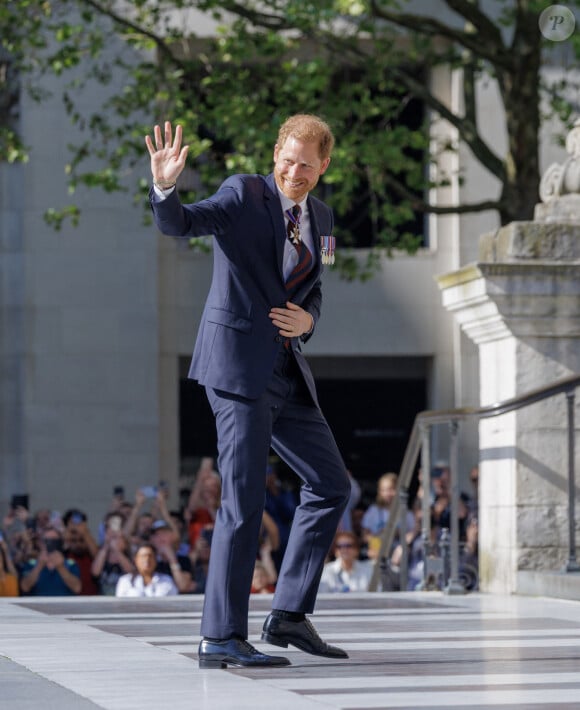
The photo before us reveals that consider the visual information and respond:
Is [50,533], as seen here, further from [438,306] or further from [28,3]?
[438,306]

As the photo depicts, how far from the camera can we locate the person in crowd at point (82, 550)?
1580cm

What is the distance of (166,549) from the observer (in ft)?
49.5

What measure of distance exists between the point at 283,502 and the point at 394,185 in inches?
153

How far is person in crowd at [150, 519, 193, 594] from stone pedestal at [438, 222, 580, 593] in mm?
4476

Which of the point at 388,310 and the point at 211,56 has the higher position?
the point at 211,56

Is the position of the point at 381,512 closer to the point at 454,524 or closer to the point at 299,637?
the point at 454,524

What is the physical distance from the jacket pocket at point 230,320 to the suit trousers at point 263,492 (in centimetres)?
18

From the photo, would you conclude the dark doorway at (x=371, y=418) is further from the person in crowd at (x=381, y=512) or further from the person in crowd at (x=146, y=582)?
the person in crowd at (x=146, y=582)

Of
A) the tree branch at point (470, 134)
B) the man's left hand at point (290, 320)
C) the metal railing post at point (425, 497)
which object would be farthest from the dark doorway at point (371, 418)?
the man's left hand at point (290, 320)

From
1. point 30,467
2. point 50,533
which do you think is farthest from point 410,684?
point 30,467

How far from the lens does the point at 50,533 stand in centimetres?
1596

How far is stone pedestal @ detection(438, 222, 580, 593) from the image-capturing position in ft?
34.8

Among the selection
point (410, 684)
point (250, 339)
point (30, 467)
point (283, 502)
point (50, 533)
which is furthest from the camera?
point (30, 467)

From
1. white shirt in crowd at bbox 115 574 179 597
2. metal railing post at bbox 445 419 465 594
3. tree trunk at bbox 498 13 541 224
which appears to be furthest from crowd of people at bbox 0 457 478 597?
tree trunk at bbox 498 13 541 224
